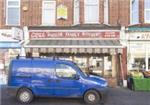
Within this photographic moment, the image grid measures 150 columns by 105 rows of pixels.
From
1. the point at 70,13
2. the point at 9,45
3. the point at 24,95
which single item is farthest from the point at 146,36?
the point at 24,95

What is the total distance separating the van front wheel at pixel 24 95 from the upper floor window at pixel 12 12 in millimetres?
8452

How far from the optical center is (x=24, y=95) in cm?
1542

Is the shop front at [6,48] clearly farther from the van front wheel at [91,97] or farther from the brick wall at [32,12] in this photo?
the van front wheel at [91,97]

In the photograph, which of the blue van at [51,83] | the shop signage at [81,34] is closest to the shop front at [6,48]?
the shop signage at [81,34]

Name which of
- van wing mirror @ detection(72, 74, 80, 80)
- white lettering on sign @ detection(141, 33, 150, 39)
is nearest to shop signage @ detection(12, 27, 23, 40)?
van wing mirror @ detection(72, 74, 80, 80)

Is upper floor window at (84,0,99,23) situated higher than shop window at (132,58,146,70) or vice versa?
upper floor window at (84,0,99,23)

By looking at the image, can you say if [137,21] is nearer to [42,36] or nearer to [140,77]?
[140,77]

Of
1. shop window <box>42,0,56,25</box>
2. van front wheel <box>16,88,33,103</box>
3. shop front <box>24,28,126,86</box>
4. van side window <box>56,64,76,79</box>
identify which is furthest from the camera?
shop window <box>42,0,56,25</box>

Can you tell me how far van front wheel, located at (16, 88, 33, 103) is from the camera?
1538cm

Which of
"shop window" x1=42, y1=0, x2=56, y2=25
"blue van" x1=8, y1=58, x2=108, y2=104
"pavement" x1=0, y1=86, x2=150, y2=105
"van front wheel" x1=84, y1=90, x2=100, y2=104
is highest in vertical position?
"shop window" x1=42, y1=0, x2=56, y2=25

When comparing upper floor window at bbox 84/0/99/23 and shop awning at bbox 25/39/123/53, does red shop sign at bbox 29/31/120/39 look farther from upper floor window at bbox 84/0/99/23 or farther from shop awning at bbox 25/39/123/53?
shop awning at bbox 25/39/123/53

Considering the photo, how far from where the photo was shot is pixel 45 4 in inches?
902

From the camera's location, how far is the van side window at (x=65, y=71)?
15.5 meters

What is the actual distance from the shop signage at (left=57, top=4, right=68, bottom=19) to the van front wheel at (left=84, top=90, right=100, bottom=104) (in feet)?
27.3
